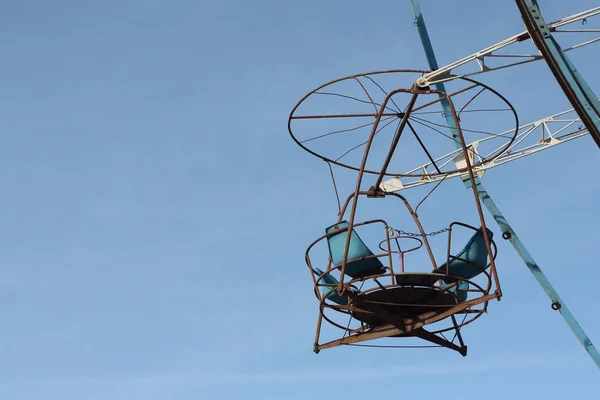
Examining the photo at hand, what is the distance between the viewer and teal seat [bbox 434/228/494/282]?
14.3 m

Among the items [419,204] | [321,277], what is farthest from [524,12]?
[321,277]

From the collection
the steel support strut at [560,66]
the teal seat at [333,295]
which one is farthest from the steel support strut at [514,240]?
the teal seat at [333,295]

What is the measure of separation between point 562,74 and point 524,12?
131 cm

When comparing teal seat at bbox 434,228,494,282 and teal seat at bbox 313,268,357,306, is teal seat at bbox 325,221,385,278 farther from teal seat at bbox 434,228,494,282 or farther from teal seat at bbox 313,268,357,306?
teal seat at bbox 434,228,494,282

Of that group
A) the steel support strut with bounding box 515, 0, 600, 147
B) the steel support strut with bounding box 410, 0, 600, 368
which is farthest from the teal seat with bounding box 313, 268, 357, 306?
the steel support strut with bounding box 410, 0, 600, 368

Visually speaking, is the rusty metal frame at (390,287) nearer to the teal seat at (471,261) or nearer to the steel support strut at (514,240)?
the teal seat at (471,261)

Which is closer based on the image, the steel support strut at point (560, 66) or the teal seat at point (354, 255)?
the teal seat at point (354, 255)

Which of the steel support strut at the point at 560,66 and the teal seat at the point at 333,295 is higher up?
the steel support strut at the point at 560,66

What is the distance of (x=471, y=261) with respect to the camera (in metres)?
14.3

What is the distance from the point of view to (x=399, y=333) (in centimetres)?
1449

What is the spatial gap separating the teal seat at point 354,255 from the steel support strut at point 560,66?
15.2 ft

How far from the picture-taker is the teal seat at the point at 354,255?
45.4 ft

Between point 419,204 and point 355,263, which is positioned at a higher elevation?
point 419,204

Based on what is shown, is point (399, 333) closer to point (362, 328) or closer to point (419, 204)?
point (362, 328)
